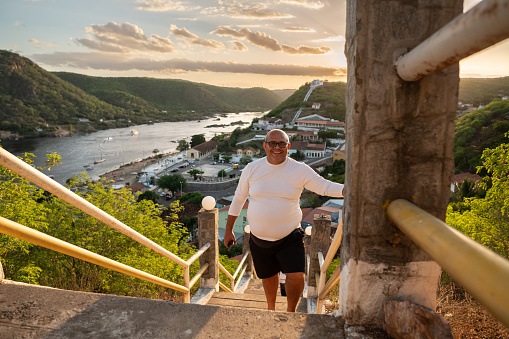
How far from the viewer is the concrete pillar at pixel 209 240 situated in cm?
352

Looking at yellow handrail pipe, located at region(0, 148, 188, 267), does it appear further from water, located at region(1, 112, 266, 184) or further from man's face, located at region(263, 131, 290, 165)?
water, located at region(1, 112, 266, 184)

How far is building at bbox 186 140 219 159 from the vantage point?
5650 cm

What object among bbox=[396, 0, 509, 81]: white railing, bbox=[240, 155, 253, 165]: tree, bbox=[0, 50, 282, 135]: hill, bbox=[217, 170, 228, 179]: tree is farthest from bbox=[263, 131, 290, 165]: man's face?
bbox=[0, 50, 282, 135]: hill

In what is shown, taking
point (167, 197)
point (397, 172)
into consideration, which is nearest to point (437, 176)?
point (397, 172)

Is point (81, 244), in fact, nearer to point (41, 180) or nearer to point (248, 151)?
point (41, 180)

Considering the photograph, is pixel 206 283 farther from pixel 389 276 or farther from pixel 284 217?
pixel 389 276

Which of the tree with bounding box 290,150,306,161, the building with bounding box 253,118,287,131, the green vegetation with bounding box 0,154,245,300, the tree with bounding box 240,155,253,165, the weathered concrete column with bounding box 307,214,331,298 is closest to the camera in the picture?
the weathered concrete column with bounding box 307,214,331,298

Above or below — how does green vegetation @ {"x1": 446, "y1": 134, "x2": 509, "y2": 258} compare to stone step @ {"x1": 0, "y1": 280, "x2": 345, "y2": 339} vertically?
below

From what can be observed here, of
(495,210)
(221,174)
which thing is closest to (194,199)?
(221,174)

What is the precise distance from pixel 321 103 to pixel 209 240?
86.7 metres

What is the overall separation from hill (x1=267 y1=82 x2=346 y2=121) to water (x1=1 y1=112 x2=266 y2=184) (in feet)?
78.0

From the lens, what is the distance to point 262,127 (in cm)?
7238

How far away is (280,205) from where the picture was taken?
228 centimetres

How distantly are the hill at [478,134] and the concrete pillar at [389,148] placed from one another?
31.0 metres
